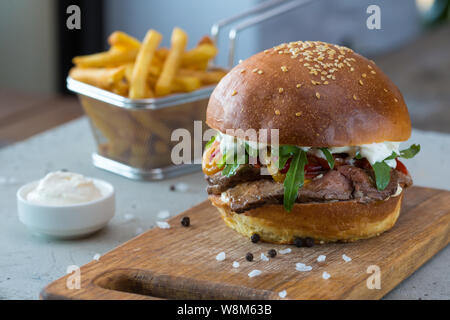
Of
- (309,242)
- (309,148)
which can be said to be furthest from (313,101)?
(309,242)

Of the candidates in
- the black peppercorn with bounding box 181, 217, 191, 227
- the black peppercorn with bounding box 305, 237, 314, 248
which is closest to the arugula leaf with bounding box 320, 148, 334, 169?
the black peppercorn with bounding box 305, 237, 314, 248

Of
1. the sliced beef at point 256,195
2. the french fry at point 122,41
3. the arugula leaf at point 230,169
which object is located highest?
the french fry at point 122,41

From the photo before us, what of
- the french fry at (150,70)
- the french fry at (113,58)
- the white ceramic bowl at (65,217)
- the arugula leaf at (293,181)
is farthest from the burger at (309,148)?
the french fry at (113,58)

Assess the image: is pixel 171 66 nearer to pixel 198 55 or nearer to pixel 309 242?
pixel 198 55

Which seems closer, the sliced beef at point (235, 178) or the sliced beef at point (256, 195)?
the sliced beef at point (256, 195)

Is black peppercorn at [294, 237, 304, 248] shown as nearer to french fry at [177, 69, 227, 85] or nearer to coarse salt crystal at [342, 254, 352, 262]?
coarse salt crystal at [342, 254, 352, 262]

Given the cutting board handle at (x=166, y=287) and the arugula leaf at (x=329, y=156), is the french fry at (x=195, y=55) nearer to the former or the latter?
the arugula leaf at (x=329, y=156)
